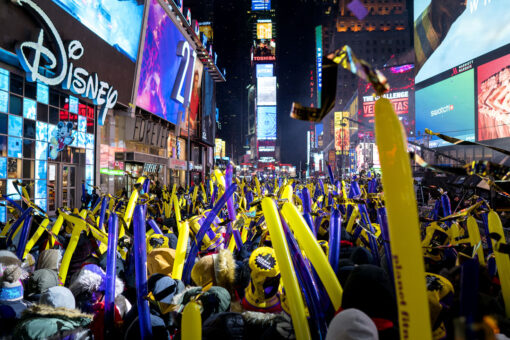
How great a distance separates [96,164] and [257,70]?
119449mm

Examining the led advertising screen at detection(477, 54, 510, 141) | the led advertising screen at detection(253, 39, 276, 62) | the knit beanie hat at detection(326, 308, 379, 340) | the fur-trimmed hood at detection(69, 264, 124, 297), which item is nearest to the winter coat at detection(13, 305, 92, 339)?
the fur-trimmed hood at detection(69, 264, 124, 297)

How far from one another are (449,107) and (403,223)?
124ft

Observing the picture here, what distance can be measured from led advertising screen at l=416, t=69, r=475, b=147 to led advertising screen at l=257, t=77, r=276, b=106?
9042cm

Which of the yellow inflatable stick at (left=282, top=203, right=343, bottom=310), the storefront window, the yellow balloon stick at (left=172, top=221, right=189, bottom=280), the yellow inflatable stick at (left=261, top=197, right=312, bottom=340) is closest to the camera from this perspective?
the yellow inflatable stick at (left=261, top=197, right=312, bottom=340)

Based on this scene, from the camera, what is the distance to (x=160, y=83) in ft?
92.2

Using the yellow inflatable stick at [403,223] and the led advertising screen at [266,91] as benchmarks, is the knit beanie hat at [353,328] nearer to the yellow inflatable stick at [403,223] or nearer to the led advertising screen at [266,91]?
the yellow inflatable stick at [403,223]

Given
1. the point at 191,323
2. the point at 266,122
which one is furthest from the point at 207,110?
the point at 266,122

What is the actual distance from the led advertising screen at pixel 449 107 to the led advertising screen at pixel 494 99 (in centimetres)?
161

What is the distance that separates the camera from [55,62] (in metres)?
13.2

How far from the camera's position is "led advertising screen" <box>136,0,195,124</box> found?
25438mm

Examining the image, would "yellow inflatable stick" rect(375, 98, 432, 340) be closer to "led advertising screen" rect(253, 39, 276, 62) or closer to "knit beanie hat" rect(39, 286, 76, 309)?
"knit beanie hat" rect(39, 286, 76, 309)

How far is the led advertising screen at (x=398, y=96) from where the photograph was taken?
60000 mm

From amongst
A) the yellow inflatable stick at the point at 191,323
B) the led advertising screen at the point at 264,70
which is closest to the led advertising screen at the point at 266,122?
the led advertising screen at the point at 264,70

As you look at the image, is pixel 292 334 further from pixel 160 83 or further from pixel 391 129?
pixel 160 83
